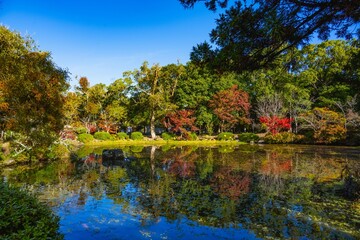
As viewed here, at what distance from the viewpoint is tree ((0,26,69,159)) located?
1291 cm

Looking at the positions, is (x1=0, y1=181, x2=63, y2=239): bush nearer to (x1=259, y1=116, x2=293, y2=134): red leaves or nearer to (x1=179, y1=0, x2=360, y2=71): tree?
(x1=179, y1=0, x2=360, y2=71): tree

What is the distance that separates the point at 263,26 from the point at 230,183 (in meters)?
8.46

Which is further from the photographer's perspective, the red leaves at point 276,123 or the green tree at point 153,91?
the green tree at point 153,91

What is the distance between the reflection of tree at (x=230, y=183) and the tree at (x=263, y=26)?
5.89 meters

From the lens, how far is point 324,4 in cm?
476

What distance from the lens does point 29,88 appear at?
1278 centimetres

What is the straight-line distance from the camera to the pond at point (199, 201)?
6.86 m

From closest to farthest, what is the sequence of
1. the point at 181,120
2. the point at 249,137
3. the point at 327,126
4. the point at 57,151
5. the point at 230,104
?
the point at 57,151, the point at 327,126, the point at 249,137, the point at 181,120, the point at 230,104

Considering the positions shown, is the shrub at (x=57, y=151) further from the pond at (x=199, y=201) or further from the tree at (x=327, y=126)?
the tree at (x=327, y=126)

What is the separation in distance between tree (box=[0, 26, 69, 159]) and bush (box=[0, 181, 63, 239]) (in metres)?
9.20

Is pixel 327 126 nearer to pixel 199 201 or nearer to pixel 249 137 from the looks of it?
pixel 249 137

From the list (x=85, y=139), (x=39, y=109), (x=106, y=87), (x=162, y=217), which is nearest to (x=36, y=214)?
(x=162, y=217)

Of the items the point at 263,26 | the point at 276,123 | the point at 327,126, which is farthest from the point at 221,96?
the point at 263,26

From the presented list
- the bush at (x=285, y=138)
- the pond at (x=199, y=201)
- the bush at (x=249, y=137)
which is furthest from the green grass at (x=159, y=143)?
the pond at (x=199, y=201)
